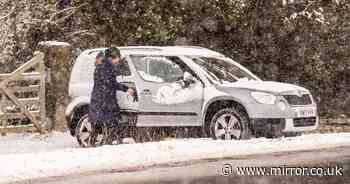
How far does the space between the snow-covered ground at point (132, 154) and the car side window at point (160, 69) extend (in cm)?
124

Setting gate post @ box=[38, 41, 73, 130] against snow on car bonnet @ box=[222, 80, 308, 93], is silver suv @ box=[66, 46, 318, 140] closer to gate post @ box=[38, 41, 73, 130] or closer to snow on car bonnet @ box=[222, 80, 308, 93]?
snow on car bonnet @ box=[222, 80, 308, 93]

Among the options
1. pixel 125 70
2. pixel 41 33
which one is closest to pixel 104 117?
pixel 125 70

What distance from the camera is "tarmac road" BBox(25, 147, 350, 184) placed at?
10219 mm

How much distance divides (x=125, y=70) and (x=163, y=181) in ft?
18.9

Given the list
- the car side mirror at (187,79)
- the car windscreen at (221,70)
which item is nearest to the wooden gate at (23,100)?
the car windscreen at (221,70)

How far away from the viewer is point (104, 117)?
578 inches

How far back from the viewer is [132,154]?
12.9 metres

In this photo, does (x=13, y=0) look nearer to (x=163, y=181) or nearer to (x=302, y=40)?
(x=302, y=40)

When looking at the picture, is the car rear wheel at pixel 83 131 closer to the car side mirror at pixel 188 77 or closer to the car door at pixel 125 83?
the car door at pixel 125 83

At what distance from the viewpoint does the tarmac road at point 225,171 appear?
10.2 meters

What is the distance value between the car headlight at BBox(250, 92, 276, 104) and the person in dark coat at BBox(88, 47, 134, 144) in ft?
7.24

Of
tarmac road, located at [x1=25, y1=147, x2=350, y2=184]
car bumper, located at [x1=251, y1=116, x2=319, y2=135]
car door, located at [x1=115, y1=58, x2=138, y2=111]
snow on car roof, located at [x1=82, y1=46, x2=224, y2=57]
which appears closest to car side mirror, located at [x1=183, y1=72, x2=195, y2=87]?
snow on car roof, located at [x1=82, y1=46, x2=224, y2=57]

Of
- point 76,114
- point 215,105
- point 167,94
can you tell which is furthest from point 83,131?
point 215,105

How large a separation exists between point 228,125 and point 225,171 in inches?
148
